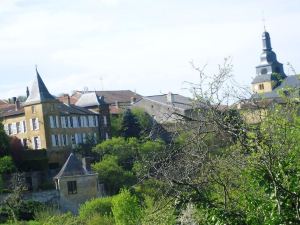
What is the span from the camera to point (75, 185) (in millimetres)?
44844

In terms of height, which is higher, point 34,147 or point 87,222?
point 34,147

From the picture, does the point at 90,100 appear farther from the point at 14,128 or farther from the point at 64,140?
the point at 14,128

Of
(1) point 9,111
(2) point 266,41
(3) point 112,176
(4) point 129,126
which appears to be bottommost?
(3) point 112,176

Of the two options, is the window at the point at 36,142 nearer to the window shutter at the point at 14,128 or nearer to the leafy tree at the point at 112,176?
the window shutter at the point at 14,128

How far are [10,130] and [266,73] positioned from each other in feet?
166

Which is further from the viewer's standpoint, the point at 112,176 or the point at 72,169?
the point at 112,176

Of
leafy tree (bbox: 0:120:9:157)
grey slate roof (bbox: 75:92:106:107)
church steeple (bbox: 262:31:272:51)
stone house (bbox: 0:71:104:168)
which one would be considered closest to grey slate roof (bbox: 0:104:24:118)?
stone house (bbox: 0:71:104:168)

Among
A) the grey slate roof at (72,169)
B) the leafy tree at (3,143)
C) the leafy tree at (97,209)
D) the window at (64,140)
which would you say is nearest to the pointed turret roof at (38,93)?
the window at (64,140)

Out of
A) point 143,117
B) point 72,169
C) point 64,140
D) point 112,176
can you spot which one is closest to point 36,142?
point 64,140

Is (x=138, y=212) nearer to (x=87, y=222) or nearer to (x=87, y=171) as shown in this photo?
(x=87, y=222)

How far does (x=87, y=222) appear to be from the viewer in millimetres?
33375

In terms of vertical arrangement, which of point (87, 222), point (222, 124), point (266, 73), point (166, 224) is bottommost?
point (87, 222)

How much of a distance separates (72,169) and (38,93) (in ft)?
42.4

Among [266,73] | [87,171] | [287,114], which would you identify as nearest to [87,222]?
[87,171]
